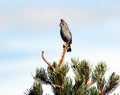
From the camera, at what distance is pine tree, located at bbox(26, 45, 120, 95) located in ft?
30.1

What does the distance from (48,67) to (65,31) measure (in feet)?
24.3

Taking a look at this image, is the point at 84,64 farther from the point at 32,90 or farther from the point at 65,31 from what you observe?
the point at 65,31

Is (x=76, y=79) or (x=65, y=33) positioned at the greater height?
(x=65, y=33)

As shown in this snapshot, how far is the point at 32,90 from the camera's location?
9.52 meters

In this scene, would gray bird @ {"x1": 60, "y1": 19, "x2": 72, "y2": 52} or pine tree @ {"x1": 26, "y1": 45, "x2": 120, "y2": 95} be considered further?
gray bird @ {"x1": 60, "y1": 19, "x2": 72, "y2": 52}

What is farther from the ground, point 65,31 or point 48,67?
point 65,31

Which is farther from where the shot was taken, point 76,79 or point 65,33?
point 65,33

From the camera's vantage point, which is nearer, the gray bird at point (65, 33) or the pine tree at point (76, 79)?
the pine tree at point (76, 79)

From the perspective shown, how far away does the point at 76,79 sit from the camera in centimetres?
912

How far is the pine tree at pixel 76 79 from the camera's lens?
9.16 metres

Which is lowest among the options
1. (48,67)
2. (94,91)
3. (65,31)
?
(94,91)

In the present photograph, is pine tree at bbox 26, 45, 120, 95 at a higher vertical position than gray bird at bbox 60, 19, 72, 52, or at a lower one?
lower

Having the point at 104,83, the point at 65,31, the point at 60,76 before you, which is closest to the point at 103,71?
the point at 104,83

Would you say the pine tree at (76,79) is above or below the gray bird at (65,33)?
below
